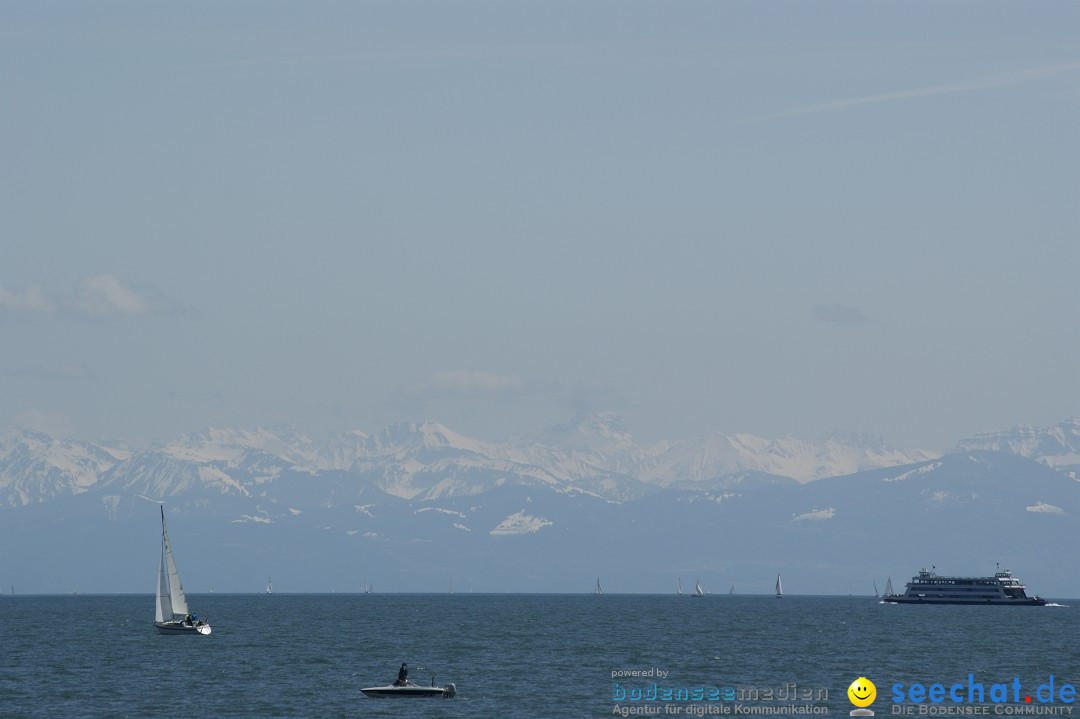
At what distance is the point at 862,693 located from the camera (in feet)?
436

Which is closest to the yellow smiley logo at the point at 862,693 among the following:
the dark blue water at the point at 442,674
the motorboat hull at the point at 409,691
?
the dark blue water at the point at 442,674

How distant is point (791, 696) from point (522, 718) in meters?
25.2

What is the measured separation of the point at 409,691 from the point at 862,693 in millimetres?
35445

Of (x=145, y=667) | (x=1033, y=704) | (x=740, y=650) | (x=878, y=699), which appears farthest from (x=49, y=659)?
(x=1033, y=704)

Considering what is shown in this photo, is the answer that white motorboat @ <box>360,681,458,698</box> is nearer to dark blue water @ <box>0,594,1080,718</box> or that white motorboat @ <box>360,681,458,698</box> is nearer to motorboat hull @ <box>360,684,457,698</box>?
motorboat hull @ <box>360,684,457,698</box>

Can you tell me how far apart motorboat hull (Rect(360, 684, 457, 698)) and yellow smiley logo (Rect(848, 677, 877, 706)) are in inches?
1214

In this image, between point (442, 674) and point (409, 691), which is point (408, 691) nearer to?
point (409, 691)

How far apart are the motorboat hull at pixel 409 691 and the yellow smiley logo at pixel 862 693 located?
30846 millimetres

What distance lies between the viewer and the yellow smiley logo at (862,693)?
12862 cm

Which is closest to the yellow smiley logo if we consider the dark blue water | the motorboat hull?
the dark blue water

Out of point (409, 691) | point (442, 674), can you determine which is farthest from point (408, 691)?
point (442, 674)

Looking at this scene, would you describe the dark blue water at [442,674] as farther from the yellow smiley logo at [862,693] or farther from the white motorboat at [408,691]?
the white motorboat at [408,691]

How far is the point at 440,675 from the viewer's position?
152750 mm

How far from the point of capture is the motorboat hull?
428ft
